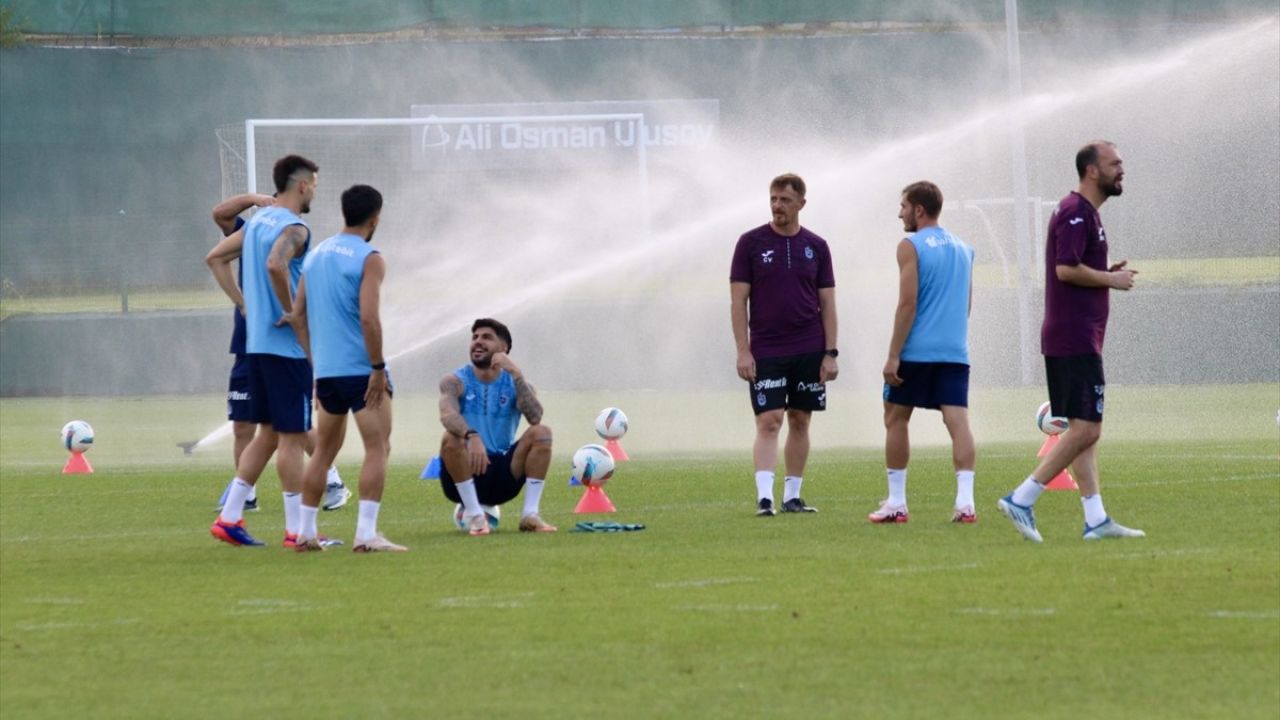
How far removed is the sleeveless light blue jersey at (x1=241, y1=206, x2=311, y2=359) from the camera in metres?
11.9

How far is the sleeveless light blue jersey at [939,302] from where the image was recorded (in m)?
12.2

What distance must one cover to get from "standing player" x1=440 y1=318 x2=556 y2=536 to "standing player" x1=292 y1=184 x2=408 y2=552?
0.71 m

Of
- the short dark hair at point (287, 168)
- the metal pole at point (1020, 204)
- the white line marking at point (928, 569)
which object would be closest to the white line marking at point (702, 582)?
the white line marking at point (928, 569)

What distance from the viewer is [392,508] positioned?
47.3 ft

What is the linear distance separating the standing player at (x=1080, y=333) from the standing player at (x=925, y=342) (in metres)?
1.35

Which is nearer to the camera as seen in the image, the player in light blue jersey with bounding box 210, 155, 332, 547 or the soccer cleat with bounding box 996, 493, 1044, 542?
the soccer cleat with bounding box 996, 493, 1044, 542

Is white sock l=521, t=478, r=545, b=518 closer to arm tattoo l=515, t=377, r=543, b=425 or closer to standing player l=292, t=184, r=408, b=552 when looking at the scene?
arm tattoo l=515, t=377, r=543, b=425

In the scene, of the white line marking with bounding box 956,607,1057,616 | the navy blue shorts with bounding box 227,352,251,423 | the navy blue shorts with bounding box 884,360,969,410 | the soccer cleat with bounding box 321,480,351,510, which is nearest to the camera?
the white line marking with bounding box 956,607,1057,616

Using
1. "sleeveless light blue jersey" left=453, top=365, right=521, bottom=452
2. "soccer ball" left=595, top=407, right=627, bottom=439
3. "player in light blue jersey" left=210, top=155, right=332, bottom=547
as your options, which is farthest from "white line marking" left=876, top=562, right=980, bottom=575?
"soccer ball" left=595, top=407, right=627, bottom=439

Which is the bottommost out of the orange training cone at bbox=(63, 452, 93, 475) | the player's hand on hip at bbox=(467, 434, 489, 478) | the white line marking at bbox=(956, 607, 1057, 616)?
the white line marking at bbox=(956, 607, 1057, 616)

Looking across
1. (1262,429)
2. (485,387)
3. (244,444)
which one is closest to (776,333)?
(485,387)

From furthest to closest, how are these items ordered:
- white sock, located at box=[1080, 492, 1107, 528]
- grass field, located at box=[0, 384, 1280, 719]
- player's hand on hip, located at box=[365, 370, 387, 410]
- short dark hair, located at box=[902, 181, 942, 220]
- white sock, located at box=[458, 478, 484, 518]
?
short dark hair, located at box=[902, 181, 942, 220], white sock, located at box=[458, 478, 484, 518], player's hand on hip, located at box=[365, 370, 387, 410], white sock, located at box=[1080, 492, 1107, 528], grass field, located at box=[0, 384, 1280, 719]

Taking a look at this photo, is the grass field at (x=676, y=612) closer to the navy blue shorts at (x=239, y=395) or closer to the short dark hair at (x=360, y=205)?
the navy blue shorts at (x=239, y=395)

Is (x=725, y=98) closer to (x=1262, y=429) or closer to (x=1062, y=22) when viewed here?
(x=1062, y=22)
